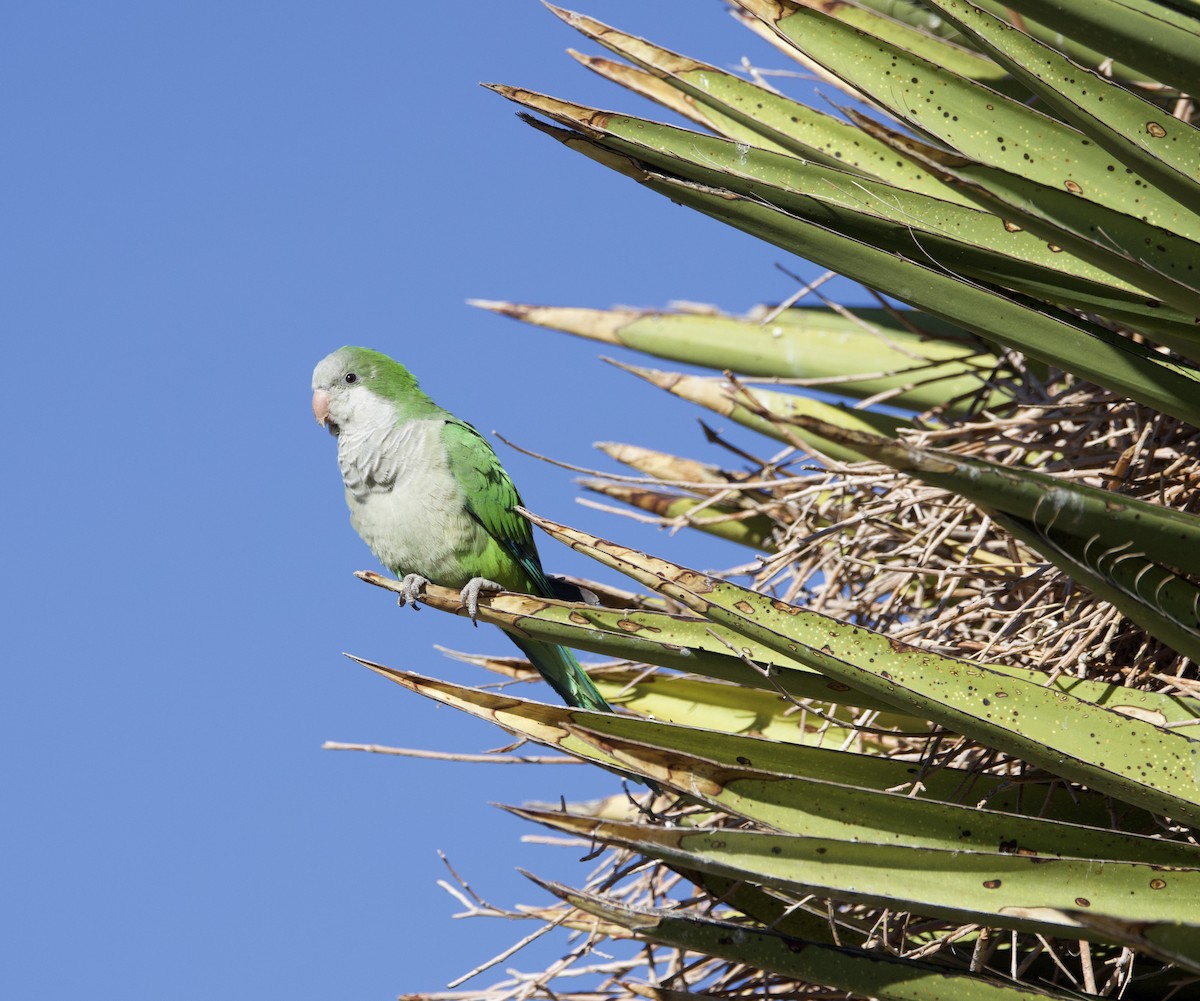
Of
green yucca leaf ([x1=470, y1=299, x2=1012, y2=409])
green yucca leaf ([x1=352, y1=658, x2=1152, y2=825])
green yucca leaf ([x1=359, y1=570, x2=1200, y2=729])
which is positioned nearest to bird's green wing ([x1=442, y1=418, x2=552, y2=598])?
green yucca leaf ([x1=470, y1=299, x2=1012, y2=409])

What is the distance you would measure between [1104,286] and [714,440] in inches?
66.5

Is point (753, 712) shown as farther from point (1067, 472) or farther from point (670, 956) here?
point (1067, 472)

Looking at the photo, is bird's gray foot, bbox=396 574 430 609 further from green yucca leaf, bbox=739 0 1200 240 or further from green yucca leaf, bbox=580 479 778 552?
green yucca leaf, bbox=739 0 1200 240

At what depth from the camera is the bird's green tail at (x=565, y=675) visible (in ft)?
11.6

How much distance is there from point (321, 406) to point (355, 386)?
0.13m

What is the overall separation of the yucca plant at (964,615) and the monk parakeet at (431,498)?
3.34 ft

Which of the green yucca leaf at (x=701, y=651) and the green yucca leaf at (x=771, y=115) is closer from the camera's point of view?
the green yucca leaf at (x=701, y=651)

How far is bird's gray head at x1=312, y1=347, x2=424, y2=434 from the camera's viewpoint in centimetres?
411

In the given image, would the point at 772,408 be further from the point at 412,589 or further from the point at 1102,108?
the point at 1102,108

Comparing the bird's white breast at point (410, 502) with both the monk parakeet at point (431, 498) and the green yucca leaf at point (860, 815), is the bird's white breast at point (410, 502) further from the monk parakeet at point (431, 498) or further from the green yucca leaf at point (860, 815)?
the green yucca leaf at point (860, 815)

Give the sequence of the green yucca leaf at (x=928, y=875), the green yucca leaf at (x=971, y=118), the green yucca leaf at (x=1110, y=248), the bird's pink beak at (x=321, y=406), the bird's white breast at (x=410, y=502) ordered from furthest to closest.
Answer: the bird's pink beak at (x=321, y=406) < the bird's white breast at (x=410, y=502) < the green yucca leaf at (x=971, y=118) < the green yucca leaf at (x=1110, y=248) < the green yucca leaf at (x=928, y=875)

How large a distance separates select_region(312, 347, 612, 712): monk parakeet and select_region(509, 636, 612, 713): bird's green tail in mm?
18

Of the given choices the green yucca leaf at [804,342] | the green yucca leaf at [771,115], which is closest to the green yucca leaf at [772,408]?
the green yucca leaf at [804,342]

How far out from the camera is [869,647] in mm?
2105
